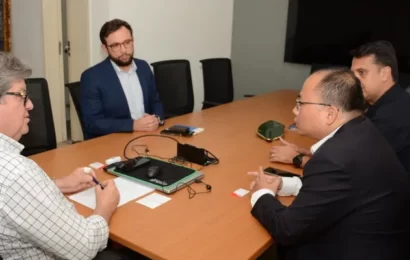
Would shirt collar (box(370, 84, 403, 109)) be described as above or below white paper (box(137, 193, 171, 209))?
above

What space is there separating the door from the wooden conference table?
140cm

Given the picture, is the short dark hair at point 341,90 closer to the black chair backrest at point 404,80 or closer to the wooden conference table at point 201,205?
the wooden conference table at point 201,205

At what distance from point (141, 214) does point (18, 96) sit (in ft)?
1.98

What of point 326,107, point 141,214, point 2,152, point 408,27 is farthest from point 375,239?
point 408,27

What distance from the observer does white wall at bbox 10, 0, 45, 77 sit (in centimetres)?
400

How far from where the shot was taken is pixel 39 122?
2.37 meters

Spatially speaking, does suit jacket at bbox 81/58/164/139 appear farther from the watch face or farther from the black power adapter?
the watch face

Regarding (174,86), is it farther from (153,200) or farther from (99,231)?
(99,231)

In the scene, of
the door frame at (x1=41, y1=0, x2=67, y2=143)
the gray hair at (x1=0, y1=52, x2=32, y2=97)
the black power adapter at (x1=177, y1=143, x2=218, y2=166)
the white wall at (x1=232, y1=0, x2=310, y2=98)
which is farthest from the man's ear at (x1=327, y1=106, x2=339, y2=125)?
the white wall at (x1=232, y1=0, x2=310, y2=98)

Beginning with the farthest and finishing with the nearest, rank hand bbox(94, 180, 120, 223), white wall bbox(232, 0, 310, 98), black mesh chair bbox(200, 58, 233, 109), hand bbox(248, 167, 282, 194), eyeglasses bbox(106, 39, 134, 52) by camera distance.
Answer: white wall bbox(232, 0, 310, 98) → black mesh chair bbox(200, 58, 233, 109) → eyeglasses bbox(106, 39, 134, 52) → hand bbox(248, 167, 282, 194) → hand bbox(94, 180, 120, 223)

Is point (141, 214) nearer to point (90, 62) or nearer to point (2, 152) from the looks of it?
point (2, 152)

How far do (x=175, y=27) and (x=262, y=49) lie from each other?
124cm

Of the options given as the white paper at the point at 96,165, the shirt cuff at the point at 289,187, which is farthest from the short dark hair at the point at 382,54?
the white paper at the point at 96,165

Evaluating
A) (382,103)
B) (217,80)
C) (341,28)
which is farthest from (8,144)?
(341,28)
